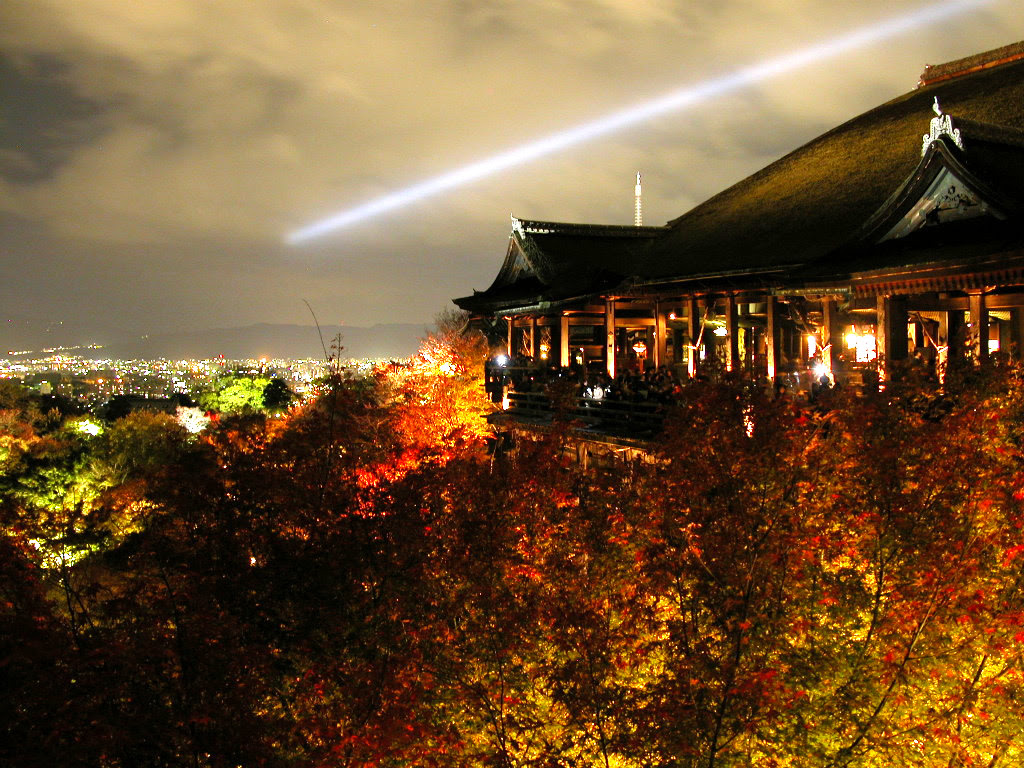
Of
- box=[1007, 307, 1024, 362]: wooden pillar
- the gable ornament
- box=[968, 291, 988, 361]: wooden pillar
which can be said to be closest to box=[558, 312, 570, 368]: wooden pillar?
box=[1007, 307, 1024, 362]: wooden pillar

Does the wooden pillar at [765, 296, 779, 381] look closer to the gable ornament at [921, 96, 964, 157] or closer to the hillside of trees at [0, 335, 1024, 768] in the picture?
the hillside of trees at [0, 335, 1024, 768]

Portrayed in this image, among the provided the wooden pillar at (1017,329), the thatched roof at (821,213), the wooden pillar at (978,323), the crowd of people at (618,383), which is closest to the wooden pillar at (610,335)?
the crowd of people at (618,383)

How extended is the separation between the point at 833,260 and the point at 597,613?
876 cm

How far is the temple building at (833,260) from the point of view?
1476 centimetres

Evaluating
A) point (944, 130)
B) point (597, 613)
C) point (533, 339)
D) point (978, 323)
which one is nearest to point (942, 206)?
point (944, 130)

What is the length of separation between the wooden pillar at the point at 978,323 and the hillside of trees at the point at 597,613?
4.84 ft

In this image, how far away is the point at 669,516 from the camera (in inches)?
557

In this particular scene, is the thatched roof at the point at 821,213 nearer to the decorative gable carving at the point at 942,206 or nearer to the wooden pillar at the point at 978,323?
the decorative gable carving at the point at 942,206

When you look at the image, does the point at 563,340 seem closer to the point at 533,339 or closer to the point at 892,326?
the point at 533,339

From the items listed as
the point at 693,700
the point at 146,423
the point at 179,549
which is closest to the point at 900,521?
the point at 693,700

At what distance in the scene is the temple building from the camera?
48.4ft

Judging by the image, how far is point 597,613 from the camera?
46.8 feet

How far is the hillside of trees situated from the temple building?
261cm

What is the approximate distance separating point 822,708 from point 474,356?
96.5 ft
